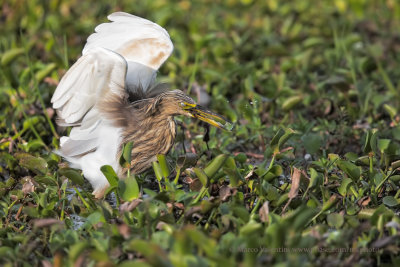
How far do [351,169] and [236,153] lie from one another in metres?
1.19

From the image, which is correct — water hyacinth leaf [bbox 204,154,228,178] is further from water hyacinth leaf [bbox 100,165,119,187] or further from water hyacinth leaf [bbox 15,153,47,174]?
water hyacinth leaf [bbox 15,153,47,174]

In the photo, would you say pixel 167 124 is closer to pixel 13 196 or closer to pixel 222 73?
pixel 13 196

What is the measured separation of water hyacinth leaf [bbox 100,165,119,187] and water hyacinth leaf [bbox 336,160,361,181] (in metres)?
1.10

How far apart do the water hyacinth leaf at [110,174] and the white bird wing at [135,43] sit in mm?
733

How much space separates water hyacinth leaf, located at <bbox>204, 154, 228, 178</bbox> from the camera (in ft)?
11.1

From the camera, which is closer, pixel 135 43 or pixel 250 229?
pixel 250 229

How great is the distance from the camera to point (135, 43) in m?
4.20

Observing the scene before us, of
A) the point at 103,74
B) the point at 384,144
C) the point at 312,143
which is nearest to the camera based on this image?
the point at 103,74

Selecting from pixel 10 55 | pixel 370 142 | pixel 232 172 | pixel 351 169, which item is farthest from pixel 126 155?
pixel 10 55

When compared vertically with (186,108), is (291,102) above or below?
below

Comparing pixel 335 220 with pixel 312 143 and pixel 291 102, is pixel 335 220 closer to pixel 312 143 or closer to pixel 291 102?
pixel 312 143

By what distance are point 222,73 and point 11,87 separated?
63.1 inches

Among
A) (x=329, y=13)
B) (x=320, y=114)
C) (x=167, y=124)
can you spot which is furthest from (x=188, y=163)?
(x=329, y=13)

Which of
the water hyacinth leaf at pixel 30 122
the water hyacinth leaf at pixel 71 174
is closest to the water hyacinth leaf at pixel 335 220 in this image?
the water hyacinth leaf at pixel 71 174
